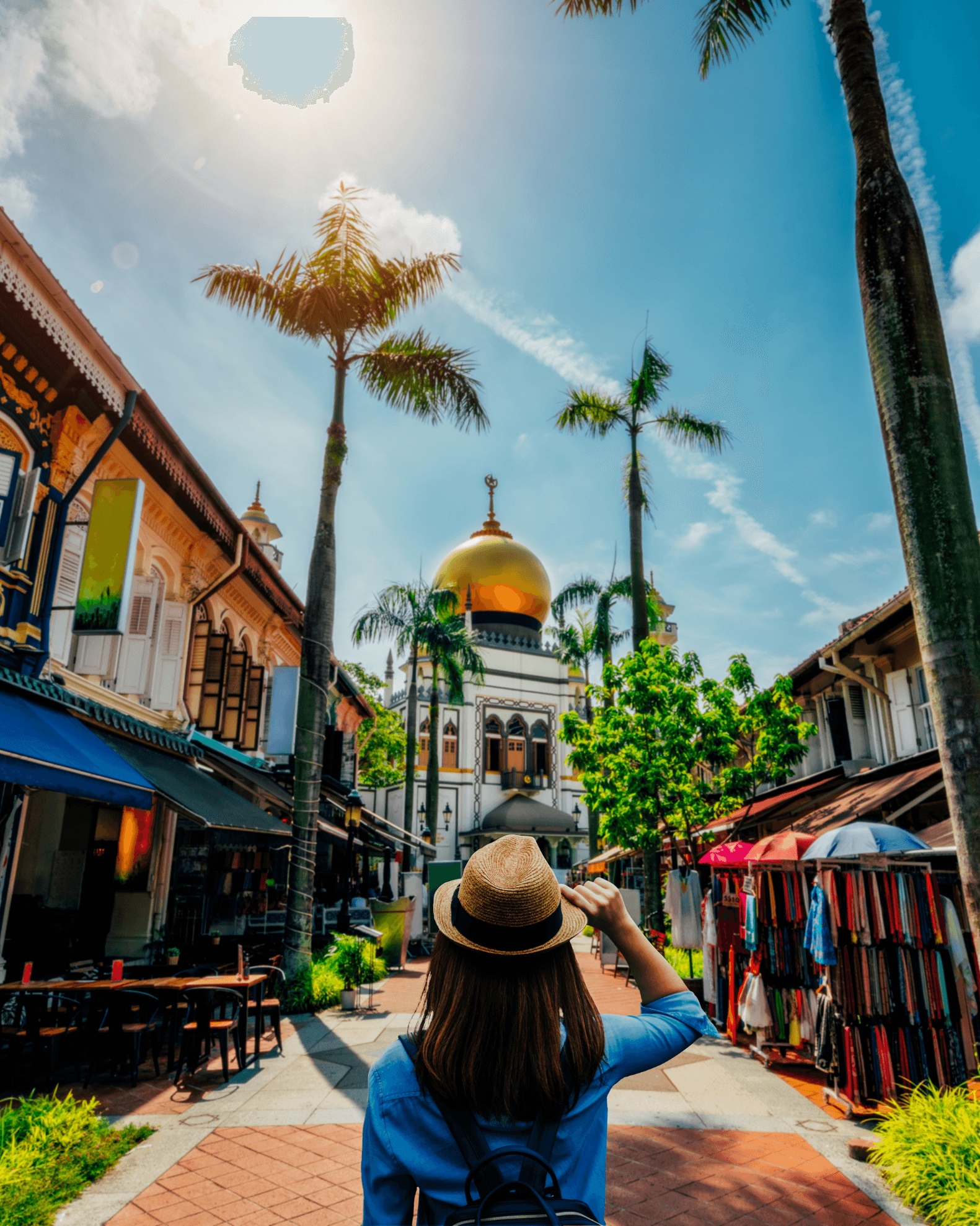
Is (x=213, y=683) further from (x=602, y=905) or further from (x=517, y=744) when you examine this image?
(x=517, y=744)

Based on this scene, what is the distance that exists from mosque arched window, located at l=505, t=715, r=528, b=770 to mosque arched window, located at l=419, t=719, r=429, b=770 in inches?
158

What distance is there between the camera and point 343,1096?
6664mm

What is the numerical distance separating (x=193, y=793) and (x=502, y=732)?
28.9 metres

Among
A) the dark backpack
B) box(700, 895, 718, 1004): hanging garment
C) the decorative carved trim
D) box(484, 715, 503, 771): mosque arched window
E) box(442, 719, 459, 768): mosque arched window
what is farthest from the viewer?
box(484, 715, 503, 771): mosque arched window

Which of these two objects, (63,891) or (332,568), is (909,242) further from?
(63,891)

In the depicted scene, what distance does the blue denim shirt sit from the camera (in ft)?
5.32

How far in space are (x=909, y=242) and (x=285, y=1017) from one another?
1084 cm

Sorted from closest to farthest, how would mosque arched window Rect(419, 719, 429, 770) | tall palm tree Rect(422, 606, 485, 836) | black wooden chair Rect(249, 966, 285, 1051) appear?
black wooden chair Rect(249, 966, 285, 1051), tall palm tree Rect(422, 606, 485, 836), mosque arched window Rect(419, 719, 429, 770)

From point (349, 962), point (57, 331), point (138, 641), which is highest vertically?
point (57, 331)

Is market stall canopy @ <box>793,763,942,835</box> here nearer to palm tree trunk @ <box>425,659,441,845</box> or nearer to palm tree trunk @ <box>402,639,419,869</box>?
palm tree trunk @ <box>425,659,441,845</box>

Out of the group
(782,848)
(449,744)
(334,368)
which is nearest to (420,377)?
(334,368)

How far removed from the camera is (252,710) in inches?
616

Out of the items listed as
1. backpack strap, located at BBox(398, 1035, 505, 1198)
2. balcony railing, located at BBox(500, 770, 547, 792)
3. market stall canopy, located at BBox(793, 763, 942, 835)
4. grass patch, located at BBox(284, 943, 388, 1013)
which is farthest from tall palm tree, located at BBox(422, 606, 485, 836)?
backpack strap, located at BBox(398, 1035, 505, 1198)

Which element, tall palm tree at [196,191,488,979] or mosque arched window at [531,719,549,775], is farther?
mosque arched window at [531,719,549,775]
